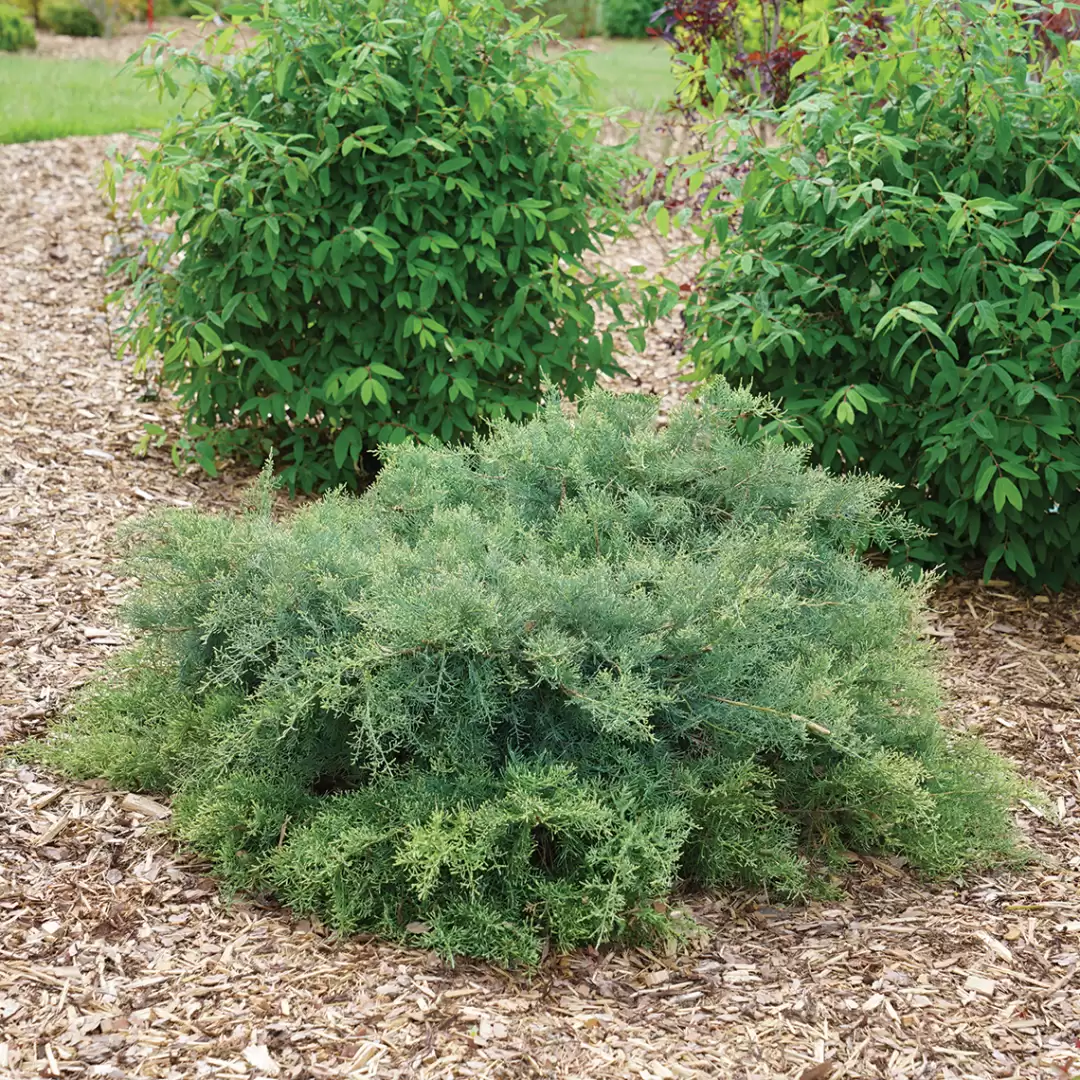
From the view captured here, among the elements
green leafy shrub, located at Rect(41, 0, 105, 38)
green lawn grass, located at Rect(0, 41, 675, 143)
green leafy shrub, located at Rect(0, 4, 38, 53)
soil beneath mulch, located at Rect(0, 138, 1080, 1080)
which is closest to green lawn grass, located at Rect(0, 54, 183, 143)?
green lawn grass, located at Rect(0, 41, 675, 143)

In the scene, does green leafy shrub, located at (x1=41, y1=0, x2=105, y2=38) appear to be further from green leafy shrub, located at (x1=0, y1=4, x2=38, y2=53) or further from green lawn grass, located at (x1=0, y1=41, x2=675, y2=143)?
green lawn grass, located at (x1=0, y1=41, x2=675, y2=143)

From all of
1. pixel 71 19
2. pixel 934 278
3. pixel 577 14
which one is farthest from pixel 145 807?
pixel 577 14

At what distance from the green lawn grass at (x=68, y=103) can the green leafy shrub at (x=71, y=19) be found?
4668mm

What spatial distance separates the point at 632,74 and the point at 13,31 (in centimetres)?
779

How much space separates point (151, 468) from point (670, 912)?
316 cm

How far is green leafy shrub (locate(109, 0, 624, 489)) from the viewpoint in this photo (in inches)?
176

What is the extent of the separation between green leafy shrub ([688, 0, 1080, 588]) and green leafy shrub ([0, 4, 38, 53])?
14.4 m

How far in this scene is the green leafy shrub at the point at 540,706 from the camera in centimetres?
266

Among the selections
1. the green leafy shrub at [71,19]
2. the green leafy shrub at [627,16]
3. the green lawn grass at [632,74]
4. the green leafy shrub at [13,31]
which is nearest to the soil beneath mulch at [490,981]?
the green lawn grass at [632,74]

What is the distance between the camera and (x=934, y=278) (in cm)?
411

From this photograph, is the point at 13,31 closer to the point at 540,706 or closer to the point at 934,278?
the point at 934,278

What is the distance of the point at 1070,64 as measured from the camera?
13.9 ft

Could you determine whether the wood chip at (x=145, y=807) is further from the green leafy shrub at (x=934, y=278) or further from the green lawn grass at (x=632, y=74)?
the green lawn grass at (x=632, y=74)

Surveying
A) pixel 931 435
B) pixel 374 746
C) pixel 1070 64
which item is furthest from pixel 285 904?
pixel 1070 64
